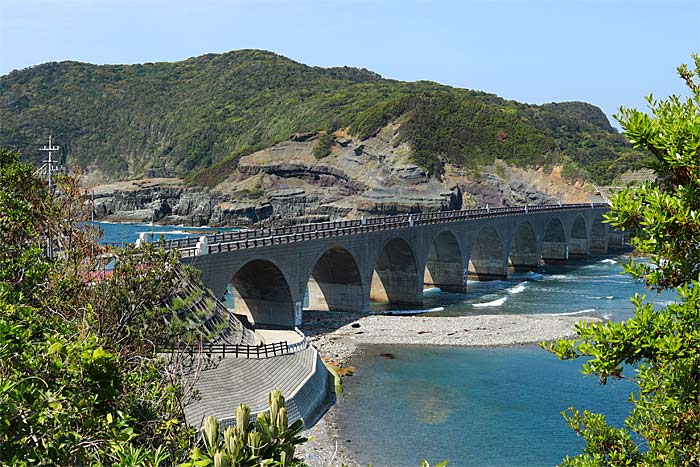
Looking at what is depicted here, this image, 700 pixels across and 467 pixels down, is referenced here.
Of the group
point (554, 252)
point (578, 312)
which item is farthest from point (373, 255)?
point (554, 252)

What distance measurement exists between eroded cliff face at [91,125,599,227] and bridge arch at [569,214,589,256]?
22.0 metres

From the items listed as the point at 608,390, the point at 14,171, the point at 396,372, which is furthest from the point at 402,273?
the point at 14,171

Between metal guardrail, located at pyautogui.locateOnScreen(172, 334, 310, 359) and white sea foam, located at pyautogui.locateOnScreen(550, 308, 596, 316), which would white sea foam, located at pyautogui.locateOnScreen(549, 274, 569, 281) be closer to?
white sea foam, located at pyautogui.locateOnScreen(550, 308, 596, 316)

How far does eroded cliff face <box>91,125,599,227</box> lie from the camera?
12688 centimetres

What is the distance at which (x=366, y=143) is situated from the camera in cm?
14562

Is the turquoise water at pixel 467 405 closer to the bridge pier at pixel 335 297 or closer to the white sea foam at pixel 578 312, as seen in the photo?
the bridge pier at pixel 335 297

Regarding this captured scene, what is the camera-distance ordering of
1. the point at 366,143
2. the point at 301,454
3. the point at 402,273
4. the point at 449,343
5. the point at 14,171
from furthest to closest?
the point at 366,143 < the point at 402,273 < the point at 449,343 < the point at 301,454 < the point at 14,171

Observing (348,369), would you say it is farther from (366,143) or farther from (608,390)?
(366,143)

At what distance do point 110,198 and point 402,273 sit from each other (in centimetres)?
11894

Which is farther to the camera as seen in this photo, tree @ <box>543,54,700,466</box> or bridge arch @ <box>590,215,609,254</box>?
bridge arch @ <box>590,215,609,254</box>

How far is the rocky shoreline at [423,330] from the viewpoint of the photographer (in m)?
46.9

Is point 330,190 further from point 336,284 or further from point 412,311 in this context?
point 336,284

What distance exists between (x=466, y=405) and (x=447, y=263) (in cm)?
3759

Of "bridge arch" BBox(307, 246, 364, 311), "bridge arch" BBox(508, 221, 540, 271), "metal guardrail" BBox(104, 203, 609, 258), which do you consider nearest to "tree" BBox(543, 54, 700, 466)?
"metal guardrail" BBox(104, 203, 609, 258)
